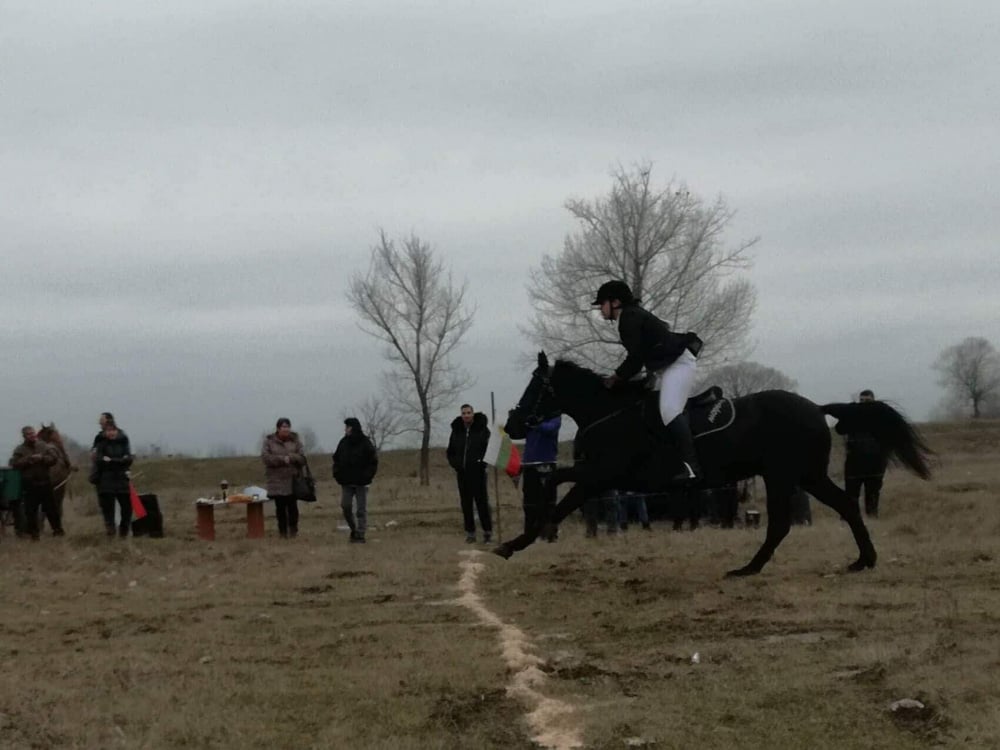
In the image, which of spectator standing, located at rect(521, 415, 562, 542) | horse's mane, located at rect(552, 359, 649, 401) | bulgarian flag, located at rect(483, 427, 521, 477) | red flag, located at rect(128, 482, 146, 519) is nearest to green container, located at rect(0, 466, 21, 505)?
red flag, located at rect(128, 482, 146, 519)

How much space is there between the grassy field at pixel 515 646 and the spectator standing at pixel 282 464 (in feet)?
9.26

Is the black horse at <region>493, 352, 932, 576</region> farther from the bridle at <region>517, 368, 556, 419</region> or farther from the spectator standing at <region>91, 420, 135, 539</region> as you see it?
the spectator standing at <region>91, 420, 135, 539</region>

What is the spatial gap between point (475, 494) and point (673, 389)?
24.7 ft

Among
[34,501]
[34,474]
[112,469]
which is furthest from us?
[34,501]

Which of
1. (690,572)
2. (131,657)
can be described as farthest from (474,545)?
(131,657)

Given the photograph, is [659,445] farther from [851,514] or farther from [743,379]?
[743,379]

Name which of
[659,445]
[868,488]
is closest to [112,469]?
[659,445]

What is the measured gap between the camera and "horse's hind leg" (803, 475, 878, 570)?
12.0m

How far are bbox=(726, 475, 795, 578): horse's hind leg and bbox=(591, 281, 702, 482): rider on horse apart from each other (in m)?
0.99

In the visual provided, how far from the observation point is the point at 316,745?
6262mm

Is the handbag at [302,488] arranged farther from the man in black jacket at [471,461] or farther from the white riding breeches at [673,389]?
the white riding breeches at [673,389]

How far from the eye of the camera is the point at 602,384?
11977 millimetres

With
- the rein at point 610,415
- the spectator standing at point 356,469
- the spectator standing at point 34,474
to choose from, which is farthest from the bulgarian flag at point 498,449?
the spectator standing at point 34,474

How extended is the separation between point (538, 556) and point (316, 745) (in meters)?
9.08
